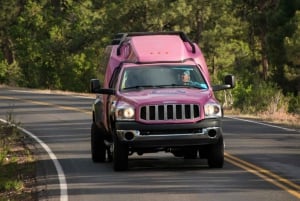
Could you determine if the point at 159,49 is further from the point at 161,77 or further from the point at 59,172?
the point at 59,172

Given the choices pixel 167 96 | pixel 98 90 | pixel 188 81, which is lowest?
pixel 167 96

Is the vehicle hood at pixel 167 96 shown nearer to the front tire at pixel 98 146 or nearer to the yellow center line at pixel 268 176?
the yellow center line at pixel 268 176

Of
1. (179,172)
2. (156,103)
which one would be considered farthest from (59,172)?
(156,103)

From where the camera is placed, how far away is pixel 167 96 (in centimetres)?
1414

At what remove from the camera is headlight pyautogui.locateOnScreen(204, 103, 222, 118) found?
46.3 feet

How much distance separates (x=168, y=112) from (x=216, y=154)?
52.8 inches

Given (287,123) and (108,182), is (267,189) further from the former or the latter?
(287,123)

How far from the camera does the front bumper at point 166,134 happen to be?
13.9 meters

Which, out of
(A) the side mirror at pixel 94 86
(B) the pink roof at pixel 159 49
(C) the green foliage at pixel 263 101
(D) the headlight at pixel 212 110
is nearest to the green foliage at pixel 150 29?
(C) the green foliage at pixel 263 101

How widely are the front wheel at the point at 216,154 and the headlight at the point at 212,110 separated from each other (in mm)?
492

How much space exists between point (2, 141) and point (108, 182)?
10.8m

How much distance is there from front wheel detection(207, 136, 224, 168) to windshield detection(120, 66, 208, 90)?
1270mm

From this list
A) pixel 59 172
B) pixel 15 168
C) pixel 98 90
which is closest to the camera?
pixel 98 90

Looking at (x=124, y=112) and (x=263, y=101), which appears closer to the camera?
(x=124, y=112)
